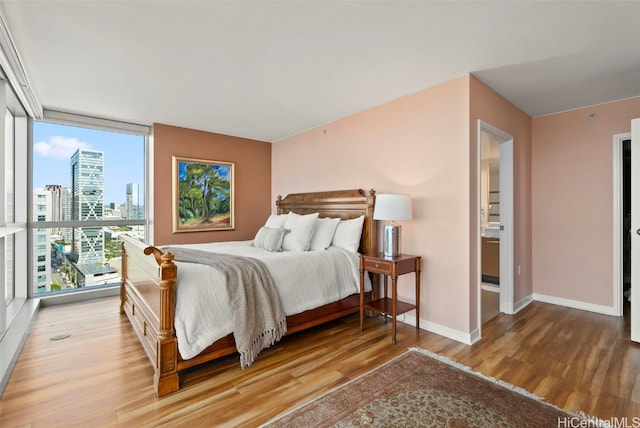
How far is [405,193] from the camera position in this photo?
336cm

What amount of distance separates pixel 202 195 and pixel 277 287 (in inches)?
111

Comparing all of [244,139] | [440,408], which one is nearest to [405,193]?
[440,408]

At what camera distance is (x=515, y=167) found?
3668 mm

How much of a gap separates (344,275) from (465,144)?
5.80 ft

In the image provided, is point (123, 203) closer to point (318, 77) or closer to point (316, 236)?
point (316, 236)

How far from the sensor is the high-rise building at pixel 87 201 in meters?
4.13

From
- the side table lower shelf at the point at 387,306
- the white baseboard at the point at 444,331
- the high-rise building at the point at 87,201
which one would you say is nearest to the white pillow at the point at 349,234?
the side table lower shelf at the point at 387,306

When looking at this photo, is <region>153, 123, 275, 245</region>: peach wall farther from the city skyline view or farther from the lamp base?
the lamp base

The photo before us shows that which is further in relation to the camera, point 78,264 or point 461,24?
point 78,264

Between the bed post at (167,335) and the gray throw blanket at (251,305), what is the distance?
397 mm

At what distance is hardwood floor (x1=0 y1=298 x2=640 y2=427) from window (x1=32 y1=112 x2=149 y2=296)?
0.98 m

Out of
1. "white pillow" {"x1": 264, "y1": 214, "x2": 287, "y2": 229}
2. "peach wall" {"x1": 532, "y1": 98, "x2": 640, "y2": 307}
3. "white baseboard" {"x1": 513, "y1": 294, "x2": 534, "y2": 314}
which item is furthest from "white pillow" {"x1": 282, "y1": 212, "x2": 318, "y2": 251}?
"peach wall" {"x1": 532, "y1": 98, "x2": 640, "y2": 307}

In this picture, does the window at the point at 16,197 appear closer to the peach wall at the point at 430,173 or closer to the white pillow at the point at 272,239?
the white pillow at the point at 272,239

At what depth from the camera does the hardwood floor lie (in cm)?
184
